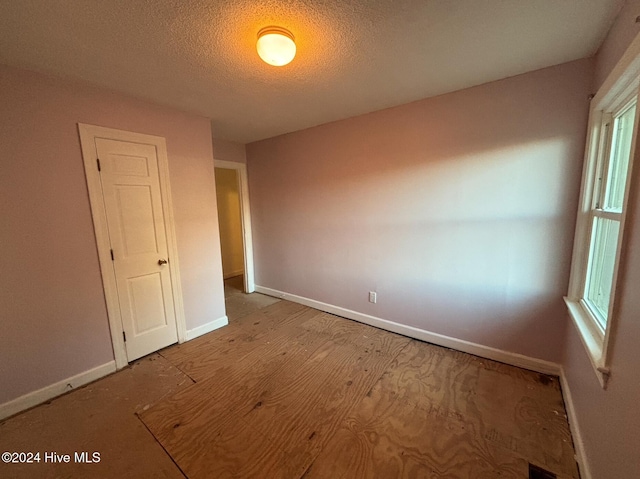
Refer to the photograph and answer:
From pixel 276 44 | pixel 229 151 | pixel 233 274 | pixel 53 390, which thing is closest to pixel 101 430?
pixel 53 390

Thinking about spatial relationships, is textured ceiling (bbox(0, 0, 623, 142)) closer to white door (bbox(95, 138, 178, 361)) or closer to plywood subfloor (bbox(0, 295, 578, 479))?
white door (bbox(95, 138, 178, 361))

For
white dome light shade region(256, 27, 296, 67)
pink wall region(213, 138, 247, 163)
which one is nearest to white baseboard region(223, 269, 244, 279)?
pink wall region(213, 138, 247, 163)

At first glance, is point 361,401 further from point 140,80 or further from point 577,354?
point 140,80

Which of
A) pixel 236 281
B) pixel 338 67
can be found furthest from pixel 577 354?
pixel 236 281

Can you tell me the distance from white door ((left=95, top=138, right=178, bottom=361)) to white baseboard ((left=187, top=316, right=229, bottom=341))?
0.21m

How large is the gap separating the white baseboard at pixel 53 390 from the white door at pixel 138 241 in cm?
20

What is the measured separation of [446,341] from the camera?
98.3 inches

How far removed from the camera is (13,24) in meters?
1.31

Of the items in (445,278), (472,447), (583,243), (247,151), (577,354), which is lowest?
(472,447)

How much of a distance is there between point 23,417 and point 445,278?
137 inches

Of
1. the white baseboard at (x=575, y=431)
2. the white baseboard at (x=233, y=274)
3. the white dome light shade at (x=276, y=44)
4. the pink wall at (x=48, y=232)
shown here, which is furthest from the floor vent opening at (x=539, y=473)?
the white baseboard at (x=233, y=274)

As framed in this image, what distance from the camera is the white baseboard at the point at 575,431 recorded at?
1305mm

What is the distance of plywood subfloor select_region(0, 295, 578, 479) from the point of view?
4.58ft

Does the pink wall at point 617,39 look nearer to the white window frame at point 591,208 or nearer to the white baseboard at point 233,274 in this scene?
the white window frame at point 591,208
